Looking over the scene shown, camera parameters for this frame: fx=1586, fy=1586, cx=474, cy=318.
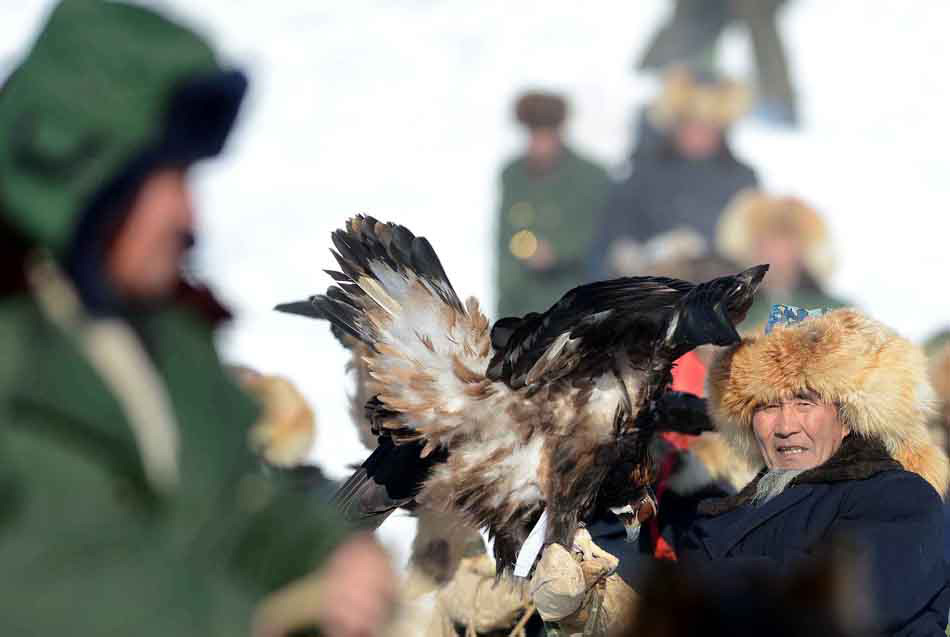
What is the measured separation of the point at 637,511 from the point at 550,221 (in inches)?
273

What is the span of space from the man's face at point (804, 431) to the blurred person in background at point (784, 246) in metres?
5.11

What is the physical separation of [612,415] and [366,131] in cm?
975

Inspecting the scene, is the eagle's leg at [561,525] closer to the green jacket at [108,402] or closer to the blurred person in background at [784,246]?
the green jacket at [108,402]

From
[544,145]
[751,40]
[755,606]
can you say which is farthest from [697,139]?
[755,606]

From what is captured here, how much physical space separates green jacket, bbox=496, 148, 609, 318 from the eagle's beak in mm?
6306

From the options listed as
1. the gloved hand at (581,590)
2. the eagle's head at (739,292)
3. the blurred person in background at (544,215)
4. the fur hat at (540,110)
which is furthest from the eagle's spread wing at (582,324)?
the fur hat at (540,110)

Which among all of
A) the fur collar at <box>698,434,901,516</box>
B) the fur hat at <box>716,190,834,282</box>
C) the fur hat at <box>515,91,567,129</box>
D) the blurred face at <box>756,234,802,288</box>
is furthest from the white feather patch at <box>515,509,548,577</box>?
the fur hat at <box>515,91,567,129</box>

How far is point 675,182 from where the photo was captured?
10.8 metres

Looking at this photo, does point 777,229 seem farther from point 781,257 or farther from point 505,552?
point 505,552

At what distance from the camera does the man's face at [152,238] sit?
1.71 metres

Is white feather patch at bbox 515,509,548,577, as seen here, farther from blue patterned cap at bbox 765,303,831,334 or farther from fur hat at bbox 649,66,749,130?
fur hat at bbox 649,66,749,130

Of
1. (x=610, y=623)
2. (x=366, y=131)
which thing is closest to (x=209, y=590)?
(x=610, y=623)

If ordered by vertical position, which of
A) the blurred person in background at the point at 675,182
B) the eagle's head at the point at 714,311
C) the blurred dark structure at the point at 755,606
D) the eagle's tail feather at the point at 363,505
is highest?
the blurred dark structure at the point at 755,606

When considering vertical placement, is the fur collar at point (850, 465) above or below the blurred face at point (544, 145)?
above
